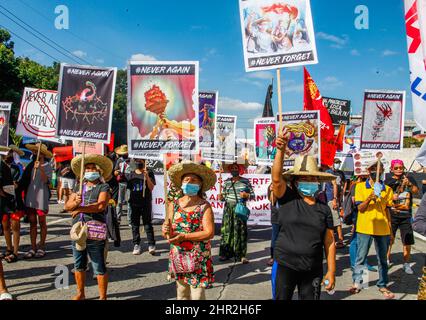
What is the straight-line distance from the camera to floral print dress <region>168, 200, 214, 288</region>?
373cm

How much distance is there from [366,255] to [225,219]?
2460 mm

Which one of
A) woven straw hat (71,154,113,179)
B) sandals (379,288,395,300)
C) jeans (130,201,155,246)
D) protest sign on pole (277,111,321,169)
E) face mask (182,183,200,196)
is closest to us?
face mask (182,183,200,196)

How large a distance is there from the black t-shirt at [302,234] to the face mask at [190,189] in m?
0.90

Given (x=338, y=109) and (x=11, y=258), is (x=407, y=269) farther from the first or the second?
(x=338, y=109)

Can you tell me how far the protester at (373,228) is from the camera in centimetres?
534

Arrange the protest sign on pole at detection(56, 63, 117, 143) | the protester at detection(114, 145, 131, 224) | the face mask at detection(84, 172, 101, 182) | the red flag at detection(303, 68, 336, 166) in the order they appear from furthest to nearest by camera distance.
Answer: the protester at detection(114, 145, 131, 224) < the red flag at detection(303, 68, 336, 166) < the protest sign on pole at detection(56, 63, 117, 143) < the face mask at detection(84, 172, 101, 182)

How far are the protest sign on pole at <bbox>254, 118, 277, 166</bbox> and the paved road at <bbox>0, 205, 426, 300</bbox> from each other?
230 cm

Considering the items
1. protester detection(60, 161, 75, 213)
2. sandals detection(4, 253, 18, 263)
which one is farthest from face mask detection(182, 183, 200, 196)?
protester detection(60, 161, 75, 213)

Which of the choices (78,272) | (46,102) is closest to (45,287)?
(78,272)

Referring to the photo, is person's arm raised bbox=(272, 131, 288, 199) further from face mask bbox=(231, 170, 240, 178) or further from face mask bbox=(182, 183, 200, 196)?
face mask bbox=(231, 170, 240, 178)

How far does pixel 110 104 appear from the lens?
5.05 meters

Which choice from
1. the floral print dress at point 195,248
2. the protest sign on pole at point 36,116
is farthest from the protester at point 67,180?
the floral print dress at point 195,248

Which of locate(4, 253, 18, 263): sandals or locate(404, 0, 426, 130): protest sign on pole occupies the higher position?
locate(404, 0, 426, 130): protest sign on pole

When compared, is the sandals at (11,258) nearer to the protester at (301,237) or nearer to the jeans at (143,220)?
the jeans at (143,220)
